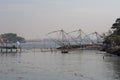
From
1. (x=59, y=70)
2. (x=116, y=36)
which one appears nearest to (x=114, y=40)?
(x=116, y=36)

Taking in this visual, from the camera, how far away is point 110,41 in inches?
5433

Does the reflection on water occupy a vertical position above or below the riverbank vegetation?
below

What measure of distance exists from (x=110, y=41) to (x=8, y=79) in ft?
319

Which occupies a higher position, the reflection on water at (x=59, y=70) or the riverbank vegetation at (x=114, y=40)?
the riverbank vegetation at (x=114, y=40)

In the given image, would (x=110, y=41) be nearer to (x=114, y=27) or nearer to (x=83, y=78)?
(x=114, y=27)

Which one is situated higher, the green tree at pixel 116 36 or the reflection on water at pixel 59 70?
the green tree at pixel 116 36

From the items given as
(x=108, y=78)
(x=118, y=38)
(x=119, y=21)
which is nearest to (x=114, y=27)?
(x=119, y=21)

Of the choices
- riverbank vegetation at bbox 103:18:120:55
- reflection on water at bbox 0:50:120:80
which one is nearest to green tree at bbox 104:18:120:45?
riverbank vegetation at bbox 103:18:120:55

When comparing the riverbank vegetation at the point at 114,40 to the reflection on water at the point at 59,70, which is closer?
the reflection on water at the point at 59,70

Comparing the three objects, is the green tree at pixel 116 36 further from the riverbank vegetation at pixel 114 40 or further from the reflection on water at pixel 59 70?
the reflection on water at pixel 59 70

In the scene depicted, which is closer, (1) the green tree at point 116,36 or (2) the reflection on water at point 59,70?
(2) the reflection on water at point 59,70

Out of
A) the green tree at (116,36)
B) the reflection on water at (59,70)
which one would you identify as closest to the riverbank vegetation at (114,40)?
the green tree at (116,36)

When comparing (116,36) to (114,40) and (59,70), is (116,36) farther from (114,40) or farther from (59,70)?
(59,70)

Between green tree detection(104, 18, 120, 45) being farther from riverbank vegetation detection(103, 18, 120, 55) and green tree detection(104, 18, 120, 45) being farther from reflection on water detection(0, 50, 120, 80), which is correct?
reflection on water detection(0, 50, 120, 80)
